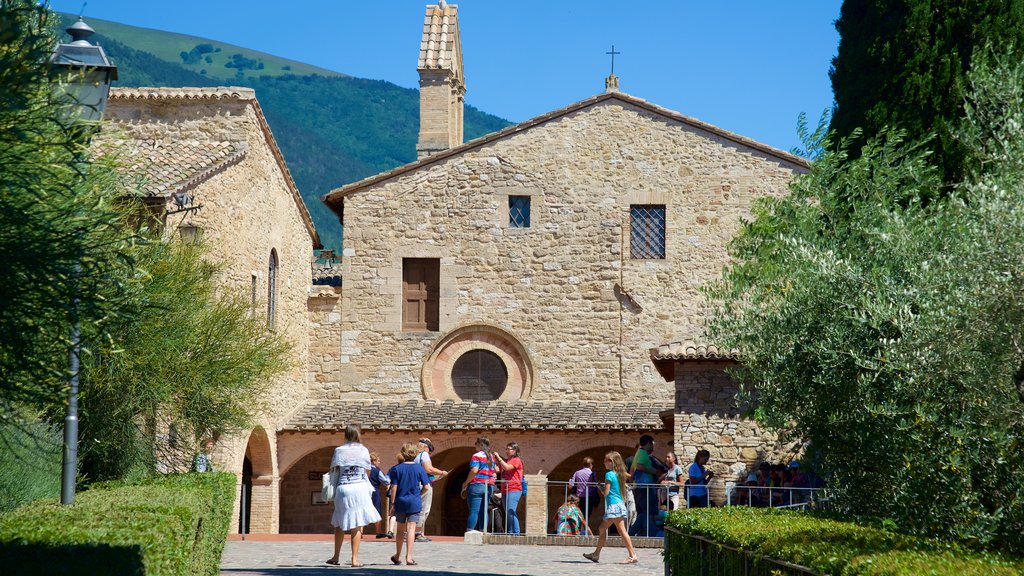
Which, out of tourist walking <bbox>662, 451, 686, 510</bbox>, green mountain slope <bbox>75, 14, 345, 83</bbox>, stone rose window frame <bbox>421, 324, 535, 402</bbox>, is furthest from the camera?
green mountain slope <bbox>75, 14, 345, 83</bbox>

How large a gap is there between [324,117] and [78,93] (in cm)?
14473

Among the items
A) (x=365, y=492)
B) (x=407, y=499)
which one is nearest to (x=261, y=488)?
(x=407, y=499)

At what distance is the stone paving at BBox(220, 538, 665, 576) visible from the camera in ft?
41.5

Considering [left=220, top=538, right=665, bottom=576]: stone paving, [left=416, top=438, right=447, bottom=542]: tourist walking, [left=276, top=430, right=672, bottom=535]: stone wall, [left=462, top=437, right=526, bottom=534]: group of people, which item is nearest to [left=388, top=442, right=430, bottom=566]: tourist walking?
[left=220, top=538, right=665, bottom=576]: stone paving

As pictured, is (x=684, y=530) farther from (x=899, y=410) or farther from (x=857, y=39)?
(x=857, y=39)

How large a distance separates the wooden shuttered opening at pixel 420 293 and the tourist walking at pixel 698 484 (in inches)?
344

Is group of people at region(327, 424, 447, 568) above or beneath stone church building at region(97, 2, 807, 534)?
beneath

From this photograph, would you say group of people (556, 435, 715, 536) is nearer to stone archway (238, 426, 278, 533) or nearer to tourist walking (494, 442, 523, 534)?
tourist walking (494, 442, 523, 534)

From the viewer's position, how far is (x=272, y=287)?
22.6 m

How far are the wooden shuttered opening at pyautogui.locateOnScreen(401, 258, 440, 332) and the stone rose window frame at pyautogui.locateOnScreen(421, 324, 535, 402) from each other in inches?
21.0

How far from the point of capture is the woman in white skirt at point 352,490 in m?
12.3

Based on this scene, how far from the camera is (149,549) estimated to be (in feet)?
23.2

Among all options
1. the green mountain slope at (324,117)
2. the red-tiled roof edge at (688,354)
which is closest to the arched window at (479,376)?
the red-tiled roof edge at (688,354)

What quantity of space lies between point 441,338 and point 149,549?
57.0 feet
